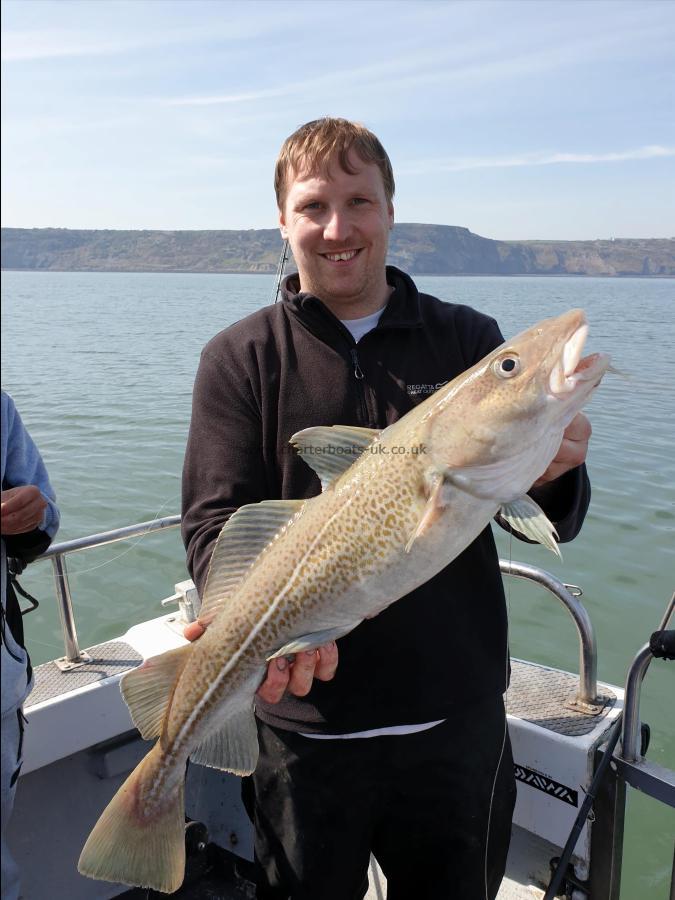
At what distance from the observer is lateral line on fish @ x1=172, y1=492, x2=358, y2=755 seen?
232 cm

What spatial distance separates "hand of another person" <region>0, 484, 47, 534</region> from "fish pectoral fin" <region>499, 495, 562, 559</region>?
167 cm

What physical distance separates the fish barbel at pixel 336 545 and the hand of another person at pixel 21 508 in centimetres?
70

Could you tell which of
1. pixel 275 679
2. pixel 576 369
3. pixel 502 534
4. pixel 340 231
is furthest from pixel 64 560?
pixel 502 534

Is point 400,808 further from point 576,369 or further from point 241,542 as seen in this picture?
point 576,369

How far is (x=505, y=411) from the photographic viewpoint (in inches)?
86.7

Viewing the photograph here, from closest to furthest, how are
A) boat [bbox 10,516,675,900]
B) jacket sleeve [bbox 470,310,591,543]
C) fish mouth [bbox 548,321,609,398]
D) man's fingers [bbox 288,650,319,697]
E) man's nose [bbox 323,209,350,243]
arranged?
fish mouth [bbox 548,321,609,398] < man's fingers [bbox 288,650,319,697] < jacket sleeve [bbox 470,310,591,543] < man's nose [bbox 323,209,350,243] < boat [bbox 10,516,675,900]

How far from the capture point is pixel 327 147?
2.71 m

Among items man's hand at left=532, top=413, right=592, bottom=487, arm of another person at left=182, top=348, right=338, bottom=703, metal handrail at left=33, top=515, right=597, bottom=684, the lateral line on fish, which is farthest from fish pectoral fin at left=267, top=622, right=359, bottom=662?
metal handrail at left=33, top=515, right=597, bottom=684

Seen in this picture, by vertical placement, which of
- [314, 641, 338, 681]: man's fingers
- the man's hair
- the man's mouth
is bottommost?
[314, 641, 338, 681]: man's fingers

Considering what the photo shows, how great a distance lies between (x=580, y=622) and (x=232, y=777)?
217 centimetres

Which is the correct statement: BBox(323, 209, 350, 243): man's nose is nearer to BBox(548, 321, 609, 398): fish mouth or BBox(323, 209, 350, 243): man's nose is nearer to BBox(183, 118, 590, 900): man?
BBox(183, 118, 590, 900): man

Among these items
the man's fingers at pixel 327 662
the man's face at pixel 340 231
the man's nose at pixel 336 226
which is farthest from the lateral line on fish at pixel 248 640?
the man's nose at pixel 336 226

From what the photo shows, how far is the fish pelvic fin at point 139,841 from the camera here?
227 centimetres

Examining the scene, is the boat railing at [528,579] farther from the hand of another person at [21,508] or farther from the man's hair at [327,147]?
the man's hair at [327,147]
